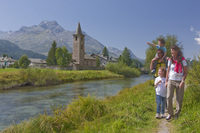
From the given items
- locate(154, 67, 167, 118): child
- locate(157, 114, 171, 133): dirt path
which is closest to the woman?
locate(157, 114, 171, 133): dirt path

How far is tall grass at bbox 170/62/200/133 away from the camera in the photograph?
164 inches

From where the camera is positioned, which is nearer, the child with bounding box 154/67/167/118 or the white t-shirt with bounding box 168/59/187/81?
the white t-shirt with bounding box 168/59/187/81

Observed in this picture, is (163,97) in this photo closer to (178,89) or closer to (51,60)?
(178,89)

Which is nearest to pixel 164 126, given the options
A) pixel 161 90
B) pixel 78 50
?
pixel 161 90

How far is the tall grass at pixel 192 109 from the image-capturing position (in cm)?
417

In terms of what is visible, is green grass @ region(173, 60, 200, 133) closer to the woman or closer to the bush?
the bush

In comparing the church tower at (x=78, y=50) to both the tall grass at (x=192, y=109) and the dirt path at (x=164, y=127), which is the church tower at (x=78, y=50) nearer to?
the tall grass at (x=192, y=109)

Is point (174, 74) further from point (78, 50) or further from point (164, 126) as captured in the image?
point (78, 50)

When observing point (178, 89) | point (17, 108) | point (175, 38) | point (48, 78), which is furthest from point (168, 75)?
point (175, 38)

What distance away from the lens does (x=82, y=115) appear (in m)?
6.35

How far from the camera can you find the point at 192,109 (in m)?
5.29

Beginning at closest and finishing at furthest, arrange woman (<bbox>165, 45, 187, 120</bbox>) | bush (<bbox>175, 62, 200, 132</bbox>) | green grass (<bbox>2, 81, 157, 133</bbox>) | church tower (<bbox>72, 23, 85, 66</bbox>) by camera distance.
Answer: bush (<bbox>175, 62, 200, 132</bbox>), green grass (<bbox>2, 81, 157, 133</bbox>), woman (<bbox>165, 45, 187, 120</bbox>), church tower (<bbox>72, 23, 85, 66</bbox>)

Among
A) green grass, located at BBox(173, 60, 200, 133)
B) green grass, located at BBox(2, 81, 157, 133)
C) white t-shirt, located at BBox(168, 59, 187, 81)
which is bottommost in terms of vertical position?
green grass, located at BBox(2, 81, 157, 133)

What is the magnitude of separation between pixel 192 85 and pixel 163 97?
1612 millimetres
